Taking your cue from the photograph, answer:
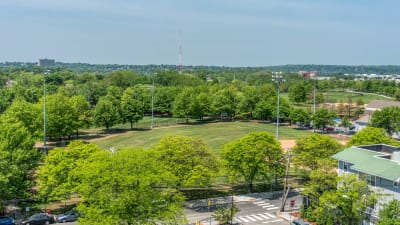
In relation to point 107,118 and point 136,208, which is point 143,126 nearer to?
point 107,118

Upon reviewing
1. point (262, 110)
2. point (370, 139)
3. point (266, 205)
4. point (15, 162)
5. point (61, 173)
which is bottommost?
point (266, 205)

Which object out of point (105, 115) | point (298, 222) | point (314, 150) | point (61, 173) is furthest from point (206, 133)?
point (61, 173)

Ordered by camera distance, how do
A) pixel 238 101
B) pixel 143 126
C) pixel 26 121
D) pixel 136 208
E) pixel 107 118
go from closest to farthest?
pixel 136 208 < pixel 26 121 < pixel 107 118 < pixel 143 126 < pixel 238 101

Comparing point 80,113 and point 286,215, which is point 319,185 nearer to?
point 286,215

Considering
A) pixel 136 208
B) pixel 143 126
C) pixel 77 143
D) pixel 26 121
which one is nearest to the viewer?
pixel 136 208

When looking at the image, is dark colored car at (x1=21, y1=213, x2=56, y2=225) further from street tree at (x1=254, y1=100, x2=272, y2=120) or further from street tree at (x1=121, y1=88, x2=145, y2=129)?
street tree at (x1=254, y1=100, x2=272, y2=120)

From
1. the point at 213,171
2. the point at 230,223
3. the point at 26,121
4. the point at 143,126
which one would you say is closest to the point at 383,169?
the point at 230,223
